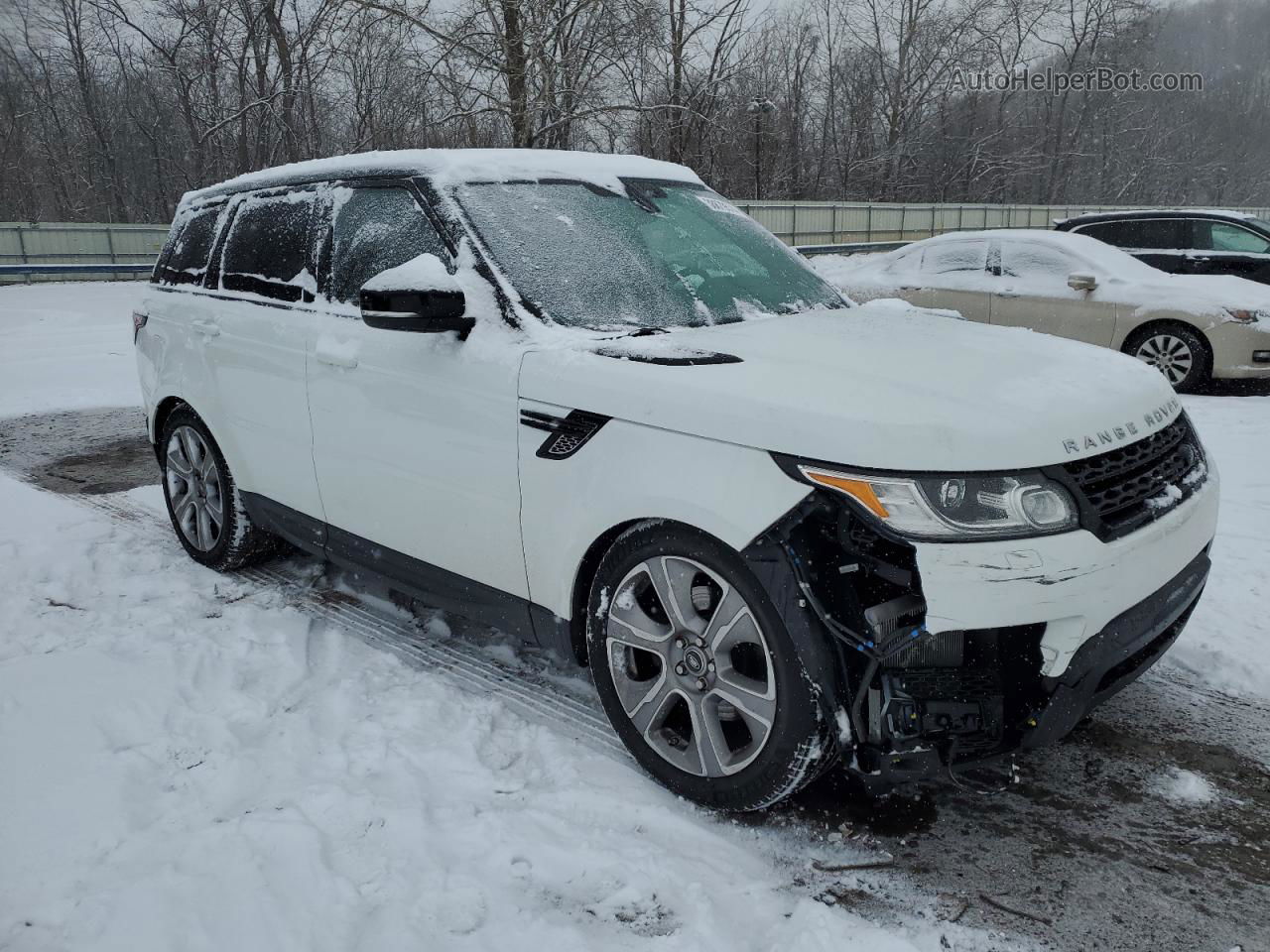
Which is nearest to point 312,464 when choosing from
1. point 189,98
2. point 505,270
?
point 505,270

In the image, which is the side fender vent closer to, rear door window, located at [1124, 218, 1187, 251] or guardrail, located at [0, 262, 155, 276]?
rear door window, located at [1124, 218, 1187, 251]

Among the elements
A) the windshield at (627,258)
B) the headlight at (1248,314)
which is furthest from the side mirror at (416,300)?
the headlight at (1248,314)

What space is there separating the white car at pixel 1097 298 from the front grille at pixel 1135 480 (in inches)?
240

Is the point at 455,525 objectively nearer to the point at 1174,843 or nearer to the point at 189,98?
the point at 1174,843

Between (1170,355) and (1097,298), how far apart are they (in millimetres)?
826

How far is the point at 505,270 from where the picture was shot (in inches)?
123

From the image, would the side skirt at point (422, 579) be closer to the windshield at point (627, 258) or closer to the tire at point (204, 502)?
the tire at point (204, 502)

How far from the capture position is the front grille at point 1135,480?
93.6 inches

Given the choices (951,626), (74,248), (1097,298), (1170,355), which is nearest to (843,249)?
(1097,298)

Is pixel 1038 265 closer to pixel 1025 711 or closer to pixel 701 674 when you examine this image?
pixel 1025 711

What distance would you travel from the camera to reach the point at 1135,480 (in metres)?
2.55

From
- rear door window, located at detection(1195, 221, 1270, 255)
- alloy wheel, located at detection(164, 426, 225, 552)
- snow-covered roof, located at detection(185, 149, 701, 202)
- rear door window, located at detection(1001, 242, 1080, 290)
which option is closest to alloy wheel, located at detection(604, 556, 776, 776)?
snow-covered roof, located at detection(185, 149, 701, 202)

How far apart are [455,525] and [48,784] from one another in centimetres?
144

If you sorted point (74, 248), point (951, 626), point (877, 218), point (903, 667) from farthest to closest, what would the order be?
point (877, 218) → point (74, 248) → point (903, 667) → point (951, 626)
